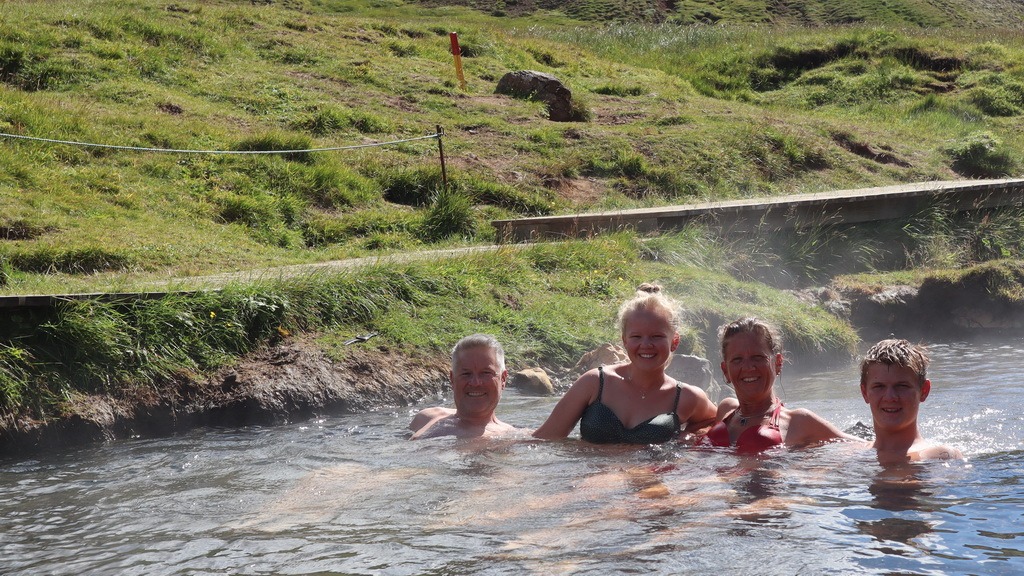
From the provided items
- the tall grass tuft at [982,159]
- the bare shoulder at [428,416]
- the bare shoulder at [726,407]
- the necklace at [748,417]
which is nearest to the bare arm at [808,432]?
the necklace at [748,417]

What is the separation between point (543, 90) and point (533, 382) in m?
10.0

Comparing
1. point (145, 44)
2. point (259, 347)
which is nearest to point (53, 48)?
point (145, 44)

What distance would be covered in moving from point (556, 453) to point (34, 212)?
5878mm

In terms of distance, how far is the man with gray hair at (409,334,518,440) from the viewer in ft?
19.0

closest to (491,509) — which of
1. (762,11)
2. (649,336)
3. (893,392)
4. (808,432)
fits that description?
(649,336)

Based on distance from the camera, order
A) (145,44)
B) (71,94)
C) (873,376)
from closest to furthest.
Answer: (873,376) < (71,94) < (145,44)

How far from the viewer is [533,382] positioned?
7.72 m

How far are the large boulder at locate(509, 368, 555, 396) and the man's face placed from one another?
5.91 feet

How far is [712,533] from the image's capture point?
4.08 meters

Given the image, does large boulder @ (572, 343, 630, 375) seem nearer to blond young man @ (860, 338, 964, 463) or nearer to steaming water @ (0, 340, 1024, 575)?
steaming water @ (0, 340, 1024, 575)

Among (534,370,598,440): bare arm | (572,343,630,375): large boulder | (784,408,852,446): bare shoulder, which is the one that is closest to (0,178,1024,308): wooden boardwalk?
(572,343,630,375): large boulder

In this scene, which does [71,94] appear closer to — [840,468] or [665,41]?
[840,468]

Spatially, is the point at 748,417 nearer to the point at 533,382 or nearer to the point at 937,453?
the point at 937,453

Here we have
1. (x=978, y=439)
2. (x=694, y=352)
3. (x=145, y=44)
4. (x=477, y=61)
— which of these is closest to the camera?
(x=978, y=439)
